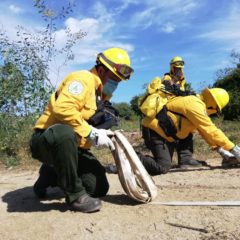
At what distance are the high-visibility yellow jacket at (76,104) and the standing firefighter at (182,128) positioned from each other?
5.57 ft

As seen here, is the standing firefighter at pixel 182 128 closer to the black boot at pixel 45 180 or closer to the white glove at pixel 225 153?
the white glove at pixel 225 153

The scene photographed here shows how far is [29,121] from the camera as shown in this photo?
752 cm

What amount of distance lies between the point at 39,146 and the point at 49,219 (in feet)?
1.86

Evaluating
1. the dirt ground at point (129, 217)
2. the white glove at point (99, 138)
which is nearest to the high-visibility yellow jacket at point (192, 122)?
the dirt ground at point (129, 217)

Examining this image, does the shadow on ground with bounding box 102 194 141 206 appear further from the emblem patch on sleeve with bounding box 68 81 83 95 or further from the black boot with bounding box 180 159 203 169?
the black boot with bounding box 180 159 203 169

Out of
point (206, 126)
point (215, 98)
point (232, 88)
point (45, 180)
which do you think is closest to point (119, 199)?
point (45, 180)

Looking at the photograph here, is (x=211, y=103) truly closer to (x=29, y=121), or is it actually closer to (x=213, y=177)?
(x=213, y=177)

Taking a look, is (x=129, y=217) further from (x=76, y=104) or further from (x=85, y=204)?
(x=76, y=104)

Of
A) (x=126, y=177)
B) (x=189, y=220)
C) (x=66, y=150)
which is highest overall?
(x=66, y=150)

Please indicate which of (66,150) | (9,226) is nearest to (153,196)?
(66,150)

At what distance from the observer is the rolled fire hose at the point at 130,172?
3.59m

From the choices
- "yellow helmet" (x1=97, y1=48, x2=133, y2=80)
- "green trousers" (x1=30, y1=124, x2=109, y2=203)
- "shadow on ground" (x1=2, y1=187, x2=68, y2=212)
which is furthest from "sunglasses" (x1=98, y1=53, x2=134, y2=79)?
"shadow on ground" (x1=2, y1=187, x2=68, y2=212)

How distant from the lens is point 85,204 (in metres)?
3.40

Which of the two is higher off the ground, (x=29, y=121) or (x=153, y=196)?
(x=29, y=121)
